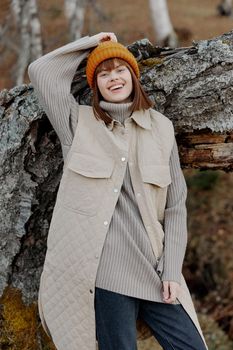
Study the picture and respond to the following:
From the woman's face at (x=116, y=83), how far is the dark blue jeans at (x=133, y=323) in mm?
1060

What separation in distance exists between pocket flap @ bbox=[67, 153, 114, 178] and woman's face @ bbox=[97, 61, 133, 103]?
0.34 meters

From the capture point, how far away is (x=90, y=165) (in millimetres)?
3223

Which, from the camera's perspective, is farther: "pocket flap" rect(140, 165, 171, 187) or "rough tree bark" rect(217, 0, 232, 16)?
"rough tree bark" rect(217, 0, 232, 16)

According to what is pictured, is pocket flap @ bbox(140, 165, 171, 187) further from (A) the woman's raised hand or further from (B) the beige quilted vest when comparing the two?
(A) the woman's raised hand

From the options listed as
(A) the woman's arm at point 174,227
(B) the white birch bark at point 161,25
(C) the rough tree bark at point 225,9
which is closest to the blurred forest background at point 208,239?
(A) the woman's arm at point 174,227

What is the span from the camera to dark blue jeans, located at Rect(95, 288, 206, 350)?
3152mm

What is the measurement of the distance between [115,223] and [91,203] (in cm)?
17

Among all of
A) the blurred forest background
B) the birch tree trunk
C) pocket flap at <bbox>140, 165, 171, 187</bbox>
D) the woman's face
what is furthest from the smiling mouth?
the birch tree trunk

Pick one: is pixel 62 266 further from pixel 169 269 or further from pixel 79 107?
pixel 79 107

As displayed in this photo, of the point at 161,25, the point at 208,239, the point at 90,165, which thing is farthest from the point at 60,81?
the point at 161,25

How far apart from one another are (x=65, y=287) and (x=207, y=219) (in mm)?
5426

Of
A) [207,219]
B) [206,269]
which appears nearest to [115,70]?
[206,269]

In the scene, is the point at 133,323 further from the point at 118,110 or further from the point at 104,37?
the point at 104,37

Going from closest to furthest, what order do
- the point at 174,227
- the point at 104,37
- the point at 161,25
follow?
the point at 174,227 < the point at 104,37 < the point at 161,25
